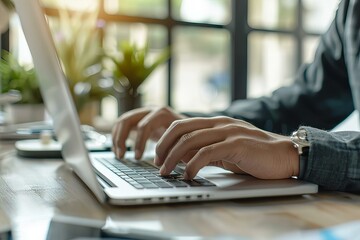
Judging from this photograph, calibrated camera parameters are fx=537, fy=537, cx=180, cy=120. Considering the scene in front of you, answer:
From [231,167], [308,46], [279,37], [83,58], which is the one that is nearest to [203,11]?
[279,37]

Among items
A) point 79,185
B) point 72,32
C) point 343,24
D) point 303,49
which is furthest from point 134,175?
point 303,49

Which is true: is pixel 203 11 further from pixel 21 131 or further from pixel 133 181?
pixel 133 181

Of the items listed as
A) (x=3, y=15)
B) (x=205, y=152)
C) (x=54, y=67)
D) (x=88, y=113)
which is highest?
(x=3, y=15)

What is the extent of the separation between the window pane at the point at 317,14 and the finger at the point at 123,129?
2278 millimetres

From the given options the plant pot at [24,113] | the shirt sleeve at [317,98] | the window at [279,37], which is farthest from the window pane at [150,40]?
the shirt sleeve at [317,98]

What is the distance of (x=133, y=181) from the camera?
731 millimetres

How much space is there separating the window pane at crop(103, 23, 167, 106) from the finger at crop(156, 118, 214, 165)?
162 centimetres

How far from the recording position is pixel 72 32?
2027 millimetres

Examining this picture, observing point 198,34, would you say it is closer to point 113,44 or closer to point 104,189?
point 113,44

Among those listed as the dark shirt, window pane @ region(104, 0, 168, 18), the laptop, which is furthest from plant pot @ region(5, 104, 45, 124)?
the laptop

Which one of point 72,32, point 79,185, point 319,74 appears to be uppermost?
point 72,32

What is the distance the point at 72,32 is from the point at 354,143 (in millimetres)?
1437

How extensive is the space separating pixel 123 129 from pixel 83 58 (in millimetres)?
959

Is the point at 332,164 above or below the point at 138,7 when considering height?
below
